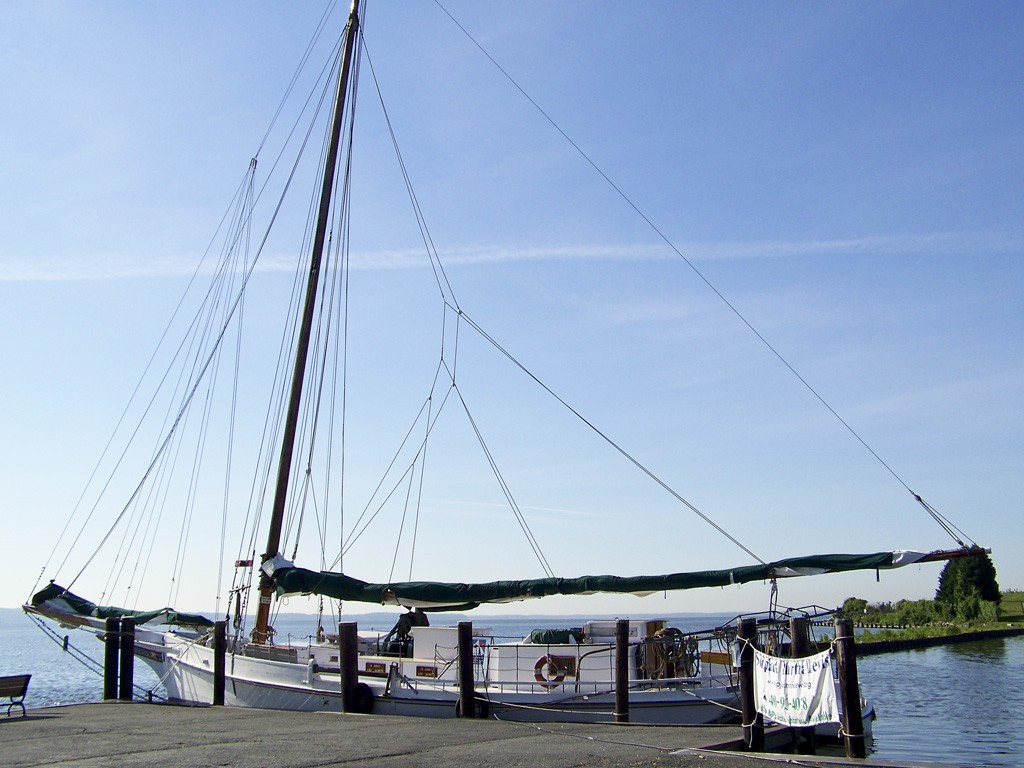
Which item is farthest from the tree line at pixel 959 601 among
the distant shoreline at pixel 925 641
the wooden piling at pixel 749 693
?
the wooden piling at pixel 749 693

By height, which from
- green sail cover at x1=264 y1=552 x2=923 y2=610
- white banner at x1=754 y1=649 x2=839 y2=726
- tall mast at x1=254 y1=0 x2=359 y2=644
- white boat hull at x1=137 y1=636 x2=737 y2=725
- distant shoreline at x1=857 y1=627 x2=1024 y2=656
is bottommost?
distant shoreline at x1=857 y1=627 x2=1024 y2=656

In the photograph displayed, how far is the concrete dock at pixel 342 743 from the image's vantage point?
12188 millimetres

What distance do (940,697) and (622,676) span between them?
2970 centimetres

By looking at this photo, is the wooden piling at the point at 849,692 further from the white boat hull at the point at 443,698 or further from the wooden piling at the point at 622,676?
the wooden piling at the point at 622,676

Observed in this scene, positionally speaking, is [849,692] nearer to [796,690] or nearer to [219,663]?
[796,690]

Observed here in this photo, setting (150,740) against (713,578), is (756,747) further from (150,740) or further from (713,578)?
(150,740)

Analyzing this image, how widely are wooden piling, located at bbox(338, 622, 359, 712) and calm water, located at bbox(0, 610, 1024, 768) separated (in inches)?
524

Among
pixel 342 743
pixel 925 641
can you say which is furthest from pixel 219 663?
pixel 925 641

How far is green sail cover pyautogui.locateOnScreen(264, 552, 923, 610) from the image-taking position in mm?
19359

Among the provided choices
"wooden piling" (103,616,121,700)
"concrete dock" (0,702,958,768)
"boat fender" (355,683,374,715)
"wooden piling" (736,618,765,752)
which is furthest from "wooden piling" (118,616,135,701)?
"wooden piling" (736,618,765,752)

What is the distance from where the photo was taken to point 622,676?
18547 millimetres

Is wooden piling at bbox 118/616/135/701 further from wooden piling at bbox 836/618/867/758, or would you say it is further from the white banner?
wooden piling at bbox 836/618/867/758

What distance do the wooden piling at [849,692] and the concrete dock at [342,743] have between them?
1.01 meters

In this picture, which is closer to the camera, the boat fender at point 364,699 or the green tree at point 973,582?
the boat fender at point 364,699
